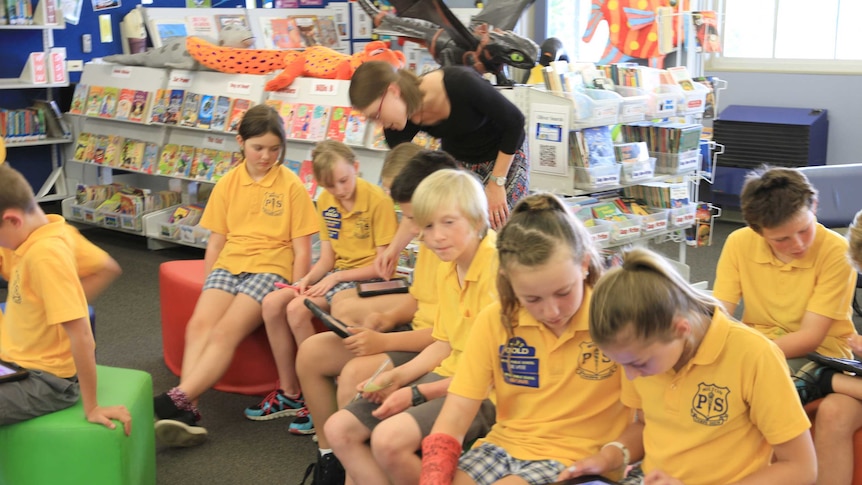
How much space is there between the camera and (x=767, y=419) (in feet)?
5.32

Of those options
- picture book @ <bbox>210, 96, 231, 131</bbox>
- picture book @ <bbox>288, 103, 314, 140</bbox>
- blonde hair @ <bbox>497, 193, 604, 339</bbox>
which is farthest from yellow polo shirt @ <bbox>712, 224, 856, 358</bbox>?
picture book @ <bbox>210, 96, 231, 131</bbox>

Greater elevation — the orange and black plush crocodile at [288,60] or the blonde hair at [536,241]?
→ the orange and black plush crocodile at [288,60]

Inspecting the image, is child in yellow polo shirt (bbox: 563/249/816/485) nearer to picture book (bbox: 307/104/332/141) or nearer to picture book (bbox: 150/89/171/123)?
picture book (bbox: 307/104/332/141)

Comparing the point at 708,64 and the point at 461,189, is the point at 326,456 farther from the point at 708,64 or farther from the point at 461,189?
the point at 708,64

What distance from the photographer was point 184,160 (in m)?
5.55

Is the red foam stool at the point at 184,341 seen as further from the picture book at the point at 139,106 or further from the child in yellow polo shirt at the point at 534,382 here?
the picture book at the point at 139,106

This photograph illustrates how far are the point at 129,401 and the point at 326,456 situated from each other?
0.58 metres

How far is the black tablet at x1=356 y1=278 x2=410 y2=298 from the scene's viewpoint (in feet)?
9.69

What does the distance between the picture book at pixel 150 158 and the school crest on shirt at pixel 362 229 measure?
2.98 m

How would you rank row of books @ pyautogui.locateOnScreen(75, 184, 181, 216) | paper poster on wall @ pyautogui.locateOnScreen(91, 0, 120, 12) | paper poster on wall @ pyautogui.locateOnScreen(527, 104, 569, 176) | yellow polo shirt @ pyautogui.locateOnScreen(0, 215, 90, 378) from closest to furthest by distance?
yellow polo shirt @ pyautogui.locateOnScreen(0, 215, 90, 378) → paper poster on wall @ pyautogui.locateOnScreen(527, 104, 569, 176) → row of books @ pyautogui.locateOnScreen(75, 184, 181, 216) → paper poster on wall @ pyautogui.locateOnScreen(91, 0, 120, 12)

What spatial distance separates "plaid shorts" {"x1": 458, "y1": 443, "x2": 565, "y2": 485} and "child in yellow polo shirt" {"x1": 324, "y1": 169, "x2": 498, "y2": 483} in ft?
0.56

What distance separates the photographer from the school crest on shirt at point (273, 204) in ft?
11.0

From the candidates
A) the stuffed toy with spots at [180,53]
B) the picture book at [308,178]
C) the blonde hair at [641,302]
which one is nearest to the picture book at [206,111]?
the stuffed toy with spots at [180,53]

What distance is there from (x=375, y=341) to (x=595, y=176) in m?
1.62
